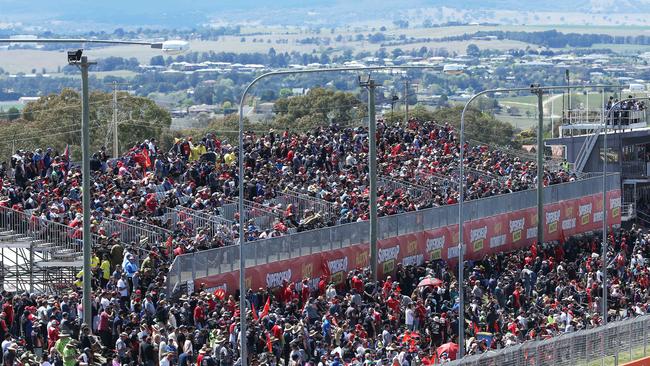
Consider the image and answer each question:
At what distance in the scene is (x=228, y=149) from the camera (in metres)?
52.9

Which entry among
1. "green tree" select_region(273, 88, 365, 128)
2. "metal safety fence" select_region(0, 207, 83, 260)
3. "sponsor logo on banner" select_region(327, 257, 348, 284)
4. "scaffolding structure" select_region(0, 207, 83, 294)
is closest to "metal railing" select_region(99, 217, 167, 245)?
"metal safety fence" select_region(0, 207, 83, 260)

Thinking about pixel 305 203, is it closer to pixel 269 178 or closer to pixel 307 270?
pixel 269 178

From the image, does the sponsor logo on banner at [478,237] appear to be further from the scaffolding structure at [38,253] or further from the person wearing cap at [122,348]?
the person wearing cap at [122,348]

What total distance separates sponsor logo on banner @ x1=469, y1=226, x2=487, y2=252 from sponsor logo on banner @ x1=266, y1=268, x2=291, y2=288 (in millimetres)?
12986

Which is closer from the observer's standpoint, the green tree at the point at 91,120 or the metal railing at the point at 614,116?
the metal railing at the point at 614,116

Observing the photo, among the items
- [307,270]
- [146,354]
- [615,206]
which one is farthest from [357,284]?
[615,206]

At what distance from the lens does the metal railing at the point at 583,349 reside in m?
31.3

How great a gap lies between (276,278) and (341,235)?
423 centimetres

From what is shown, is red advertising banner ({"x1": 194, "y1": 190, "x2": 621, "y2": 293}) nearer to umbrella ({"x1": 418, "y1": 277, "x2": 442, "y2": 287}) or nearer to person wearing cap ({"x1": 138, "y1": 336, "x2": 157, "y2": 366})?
umbrella ({"x1": 418, "y1": 277, "x2": 442, "y2": 287})

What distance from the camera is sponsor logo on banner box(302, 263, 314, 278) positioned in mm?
44531

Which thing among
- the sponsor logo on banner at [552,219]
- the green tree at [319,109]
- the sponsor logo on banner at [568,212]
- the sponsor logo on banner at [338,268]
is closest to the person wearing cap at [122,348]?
the sponsor logo on banner at [338,268]

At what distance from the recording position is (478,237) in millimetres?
55469

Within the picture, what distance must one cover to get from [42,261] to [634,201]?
41876 mm

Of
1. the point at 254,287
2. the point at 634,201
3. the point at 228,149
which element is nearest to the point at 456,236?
the point at 228,149
